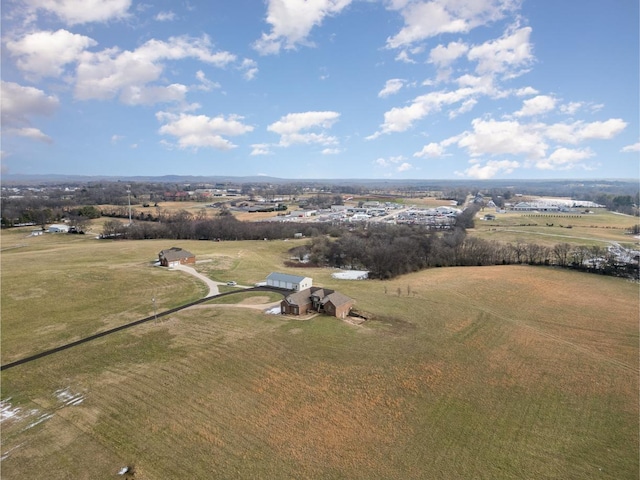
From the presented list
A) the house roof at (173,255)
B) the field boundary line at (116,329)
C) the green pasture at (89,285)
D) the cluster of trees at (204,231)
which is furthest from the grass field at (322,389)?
the cluster of trees at (204,231)

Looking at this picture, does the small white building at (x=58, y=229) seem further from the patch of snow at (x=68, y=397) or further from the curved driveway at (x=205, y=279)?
the patch of snow at (x=68, y=397)

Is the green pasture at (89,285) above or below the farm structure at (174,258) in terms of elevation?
below

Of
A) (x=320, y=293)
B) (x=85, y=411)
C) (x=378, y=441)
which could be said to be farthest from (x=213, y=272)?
(x=378, y=441)

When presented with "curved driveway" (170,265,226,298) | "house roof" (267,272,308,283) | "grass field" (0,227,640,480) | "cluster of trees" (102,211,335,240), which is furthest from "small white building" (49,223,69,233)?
"house roof" (267,272,308,283)

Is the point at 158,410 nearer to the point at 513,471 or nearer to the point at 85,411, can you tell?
the point at 85,411

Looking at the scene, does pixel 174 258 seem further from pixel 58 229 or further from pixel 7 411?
pixel 58 229

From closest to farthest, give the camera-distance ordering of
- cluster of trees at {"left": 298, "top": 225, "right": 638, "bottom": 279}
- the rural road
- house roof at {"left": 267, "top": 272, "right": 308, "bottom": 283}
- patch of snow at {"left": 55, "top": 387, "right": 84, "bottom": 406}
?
patch of snow at {"left": 55, "top": 387, "right": 84, "bottom": 406} → the rural road → house roof at {"left": 267, "top": 272, "right": 308, "bottom": 283} → cluster of trees at {"left": 298, "top": 225, "right": 638, "bottom": 279}

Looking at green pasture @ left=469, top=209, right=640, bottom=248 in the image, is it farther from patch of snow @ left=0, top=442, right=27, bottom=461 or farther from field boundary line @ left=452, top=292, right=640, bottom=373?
patch of snow @ left=0, top=442, right=27, bottom=461
